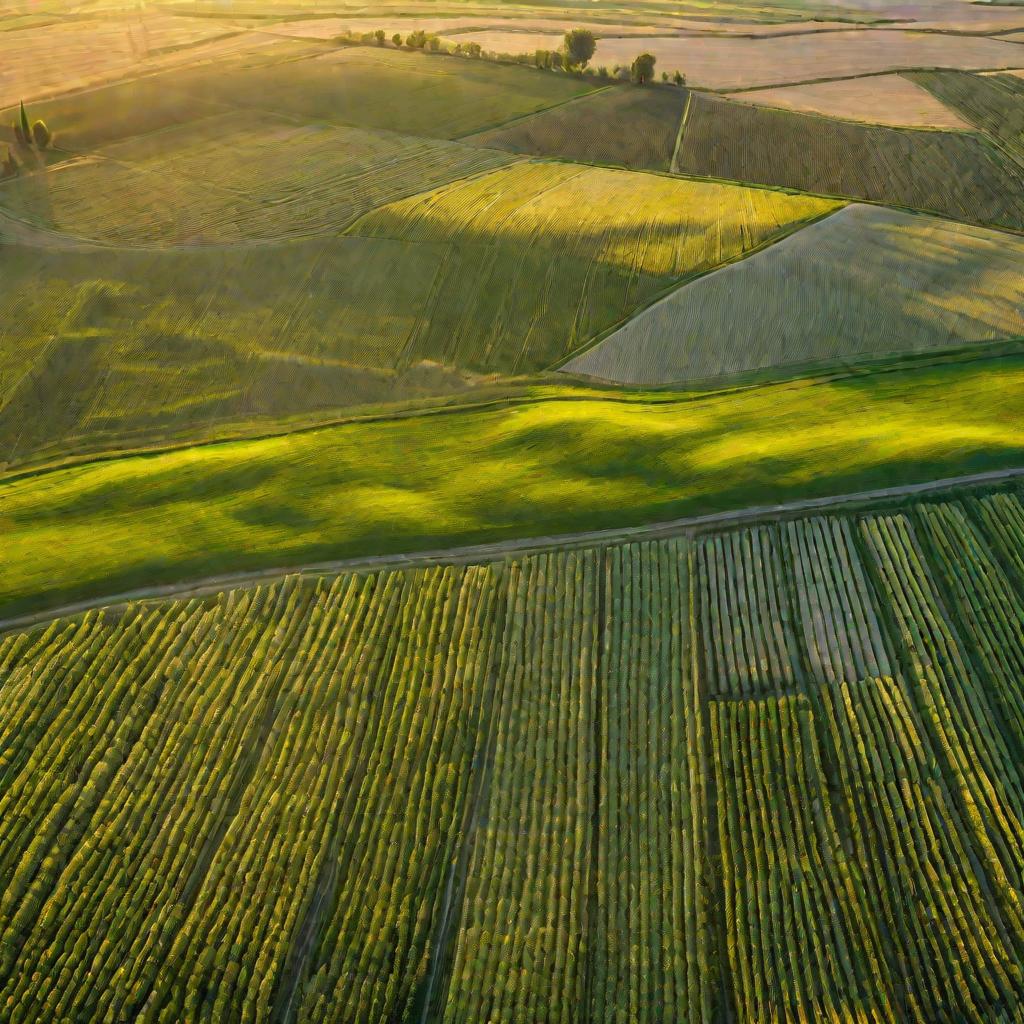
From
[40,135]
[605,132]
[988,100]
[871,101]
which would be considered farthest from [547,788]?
[988,100]

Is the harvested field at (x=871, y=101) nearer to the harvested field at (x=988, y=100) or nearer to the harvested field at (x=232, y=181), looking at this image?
the harvested field at (x=988, y=100)

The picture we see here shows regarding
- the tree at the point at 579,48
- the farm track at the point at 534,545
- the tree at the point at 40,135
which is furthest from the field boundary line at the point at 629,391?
the tree at the point at 579,48

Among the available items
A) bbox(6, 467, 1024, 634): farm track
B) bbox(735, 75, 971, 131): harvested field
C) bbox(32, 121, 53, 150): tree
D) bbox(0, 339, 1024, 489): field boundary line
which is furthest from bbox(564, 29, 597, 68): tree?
bbox(6, 467, 1024, 634): farm track

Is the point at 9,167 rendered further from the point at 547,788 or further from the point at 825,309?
the point at 547,788

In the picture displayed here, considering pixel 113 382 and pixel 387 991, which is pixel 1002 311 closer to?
pixel 387 991

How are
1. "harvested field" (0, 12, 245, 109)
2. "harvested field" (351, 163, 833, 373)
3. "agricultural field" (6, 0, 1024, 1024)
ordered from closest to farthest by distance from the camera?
"agricultural field" (6, 0, 1024, 1024) → "harvested field" (351, 163, 833, 373) → "harvested field" (0, 12, 245, 109)

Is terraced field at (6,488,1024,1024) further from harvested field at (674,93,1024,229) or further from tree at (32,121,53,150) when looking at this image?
tree at (32,121,53,150)
